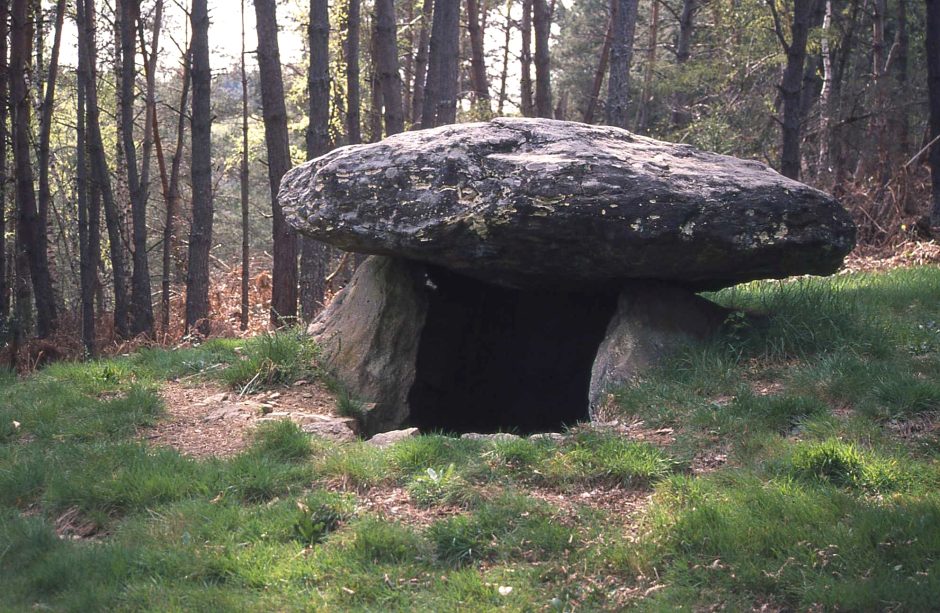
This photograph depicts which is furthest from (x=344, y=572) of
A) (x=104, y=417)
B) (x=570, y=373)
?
(x=570, y=373)

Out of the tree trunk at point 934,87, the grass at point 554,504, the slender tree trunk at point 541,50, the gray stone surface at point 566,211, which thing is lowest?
the grass at point 554,504

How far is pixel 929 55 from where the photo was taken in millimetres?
10867

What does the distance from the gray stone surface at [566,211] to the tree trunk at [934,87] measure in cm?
497

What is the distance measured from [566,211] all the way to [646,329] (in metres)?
1.22

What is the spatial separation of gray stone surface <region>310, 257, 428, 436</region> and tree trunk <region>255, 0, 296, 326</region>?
13.6 feet

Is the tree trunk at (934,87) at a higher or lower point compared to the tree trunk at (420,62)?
lower

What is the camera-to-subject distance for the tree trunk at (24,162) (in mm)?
11766

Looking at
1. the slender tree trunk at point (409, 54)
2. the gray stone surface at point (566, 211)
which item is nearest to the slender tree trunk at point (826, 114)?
the slender tree trunk at point (409, 54)

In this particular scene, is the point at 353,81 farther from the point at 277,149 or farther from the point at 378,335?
the point at 378,335

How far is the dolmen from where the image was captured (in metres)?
6.34

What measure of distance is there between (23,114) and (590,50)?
21.3m

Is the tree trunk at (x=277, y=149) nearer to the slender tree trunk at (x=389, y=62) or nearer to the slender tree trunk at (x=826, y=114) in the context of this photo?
the slender tree trunk at (x=389, y=62)

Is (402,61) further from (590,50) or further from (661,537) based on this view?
(661,537)

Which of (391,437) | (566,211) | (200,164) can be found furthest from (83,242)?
(566,211)
